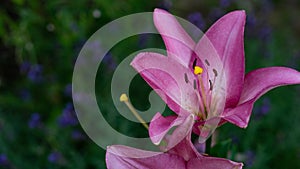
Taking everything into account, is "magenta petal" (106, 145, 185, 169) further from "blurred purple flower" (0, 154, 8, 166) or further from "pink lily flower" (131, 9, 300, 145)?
"blurred purple flower" (0, 154, 8, 166)

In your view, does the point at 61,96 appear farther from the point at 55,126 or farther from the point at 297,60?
the point at 297,60

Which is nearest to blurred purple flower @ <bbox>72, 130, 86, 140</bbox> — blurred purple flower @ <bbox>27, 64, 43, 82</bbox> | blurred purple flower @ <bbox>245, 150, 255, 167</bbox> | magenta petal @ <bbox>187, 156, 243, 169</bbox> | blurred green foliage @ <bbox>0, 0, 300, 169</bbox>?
blurred green foliage @ <bbox>0, 0, 300, 169</bbox>

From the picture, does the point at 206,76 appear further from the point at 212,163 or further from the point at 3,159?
the point at 3,159

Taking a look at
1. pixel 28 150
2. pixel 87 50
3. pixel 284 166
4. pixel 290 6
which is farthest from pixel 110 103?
pixel 290 6

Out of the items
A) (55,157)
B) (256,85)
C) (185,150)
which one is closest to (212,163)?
(185,150)

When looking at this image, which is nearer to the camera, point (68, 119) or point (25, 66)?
point (68, 119)

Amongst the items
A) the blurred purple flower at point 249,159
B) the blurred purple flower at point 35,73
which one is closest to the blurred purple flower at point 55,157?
the blurred purple flower at point 35,73
